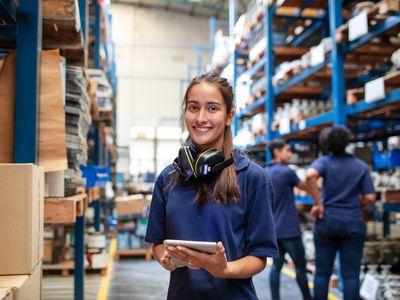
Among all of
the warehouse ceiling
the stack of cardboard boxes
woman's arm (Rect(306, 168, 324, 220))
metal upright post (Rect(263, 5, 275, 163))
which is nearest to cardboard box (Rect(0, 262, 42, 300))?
the stack of cardboard boxes

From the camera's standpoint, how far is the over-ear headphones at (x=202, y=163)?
1.74 meters

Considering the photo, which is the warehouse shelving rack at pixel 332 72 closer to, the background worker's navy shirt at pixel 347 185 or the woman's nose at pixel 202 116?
the background worker's navy shirt at pixel 347 185

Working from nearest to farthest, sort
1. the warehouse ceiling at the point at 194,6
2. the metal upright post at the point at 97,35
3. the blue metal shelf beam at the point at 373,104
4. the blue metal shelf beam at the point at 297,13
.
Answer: the blue metal shelf beam at the point at 373,104, the metal upright post at the point at 97,35, the blue metal shelf beam at the point at 297,13, the warehouse ceiling at the point at 194,6

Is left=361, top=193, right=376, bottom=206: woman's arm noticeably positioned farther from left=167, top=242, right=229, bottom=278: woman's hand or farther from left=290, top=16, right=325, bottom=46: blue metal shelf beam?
left=290, top=16, right=325, bottom=46: blue metal shelf beam

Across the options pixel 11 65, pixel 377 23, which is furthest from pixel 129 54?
pixel 11 65

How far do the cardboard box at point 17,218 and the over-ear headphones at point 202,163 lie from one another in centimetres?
61

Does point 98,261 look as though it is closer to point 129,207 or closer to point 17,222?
point 129,207

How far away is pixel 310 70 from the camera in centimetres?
628

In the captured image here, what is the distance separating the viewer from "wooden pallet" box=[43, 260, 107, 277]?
655 centimetres

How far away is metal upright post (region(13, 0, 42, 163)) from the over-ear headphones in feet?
3.13

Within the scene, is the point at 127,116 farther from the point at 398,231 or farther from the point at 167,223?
the point at 167,223

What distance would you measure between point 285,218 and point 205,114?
296 centimetres

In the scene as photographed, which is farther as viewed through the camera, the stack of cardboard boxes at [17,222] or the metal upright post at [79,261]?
the metal upright post at [79,261]

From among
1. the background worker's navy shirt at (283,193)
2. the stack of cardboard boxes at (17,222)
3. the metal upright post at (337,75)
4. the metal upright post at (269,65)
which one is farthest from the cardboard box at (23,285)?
the metal upright post at (269,65)
